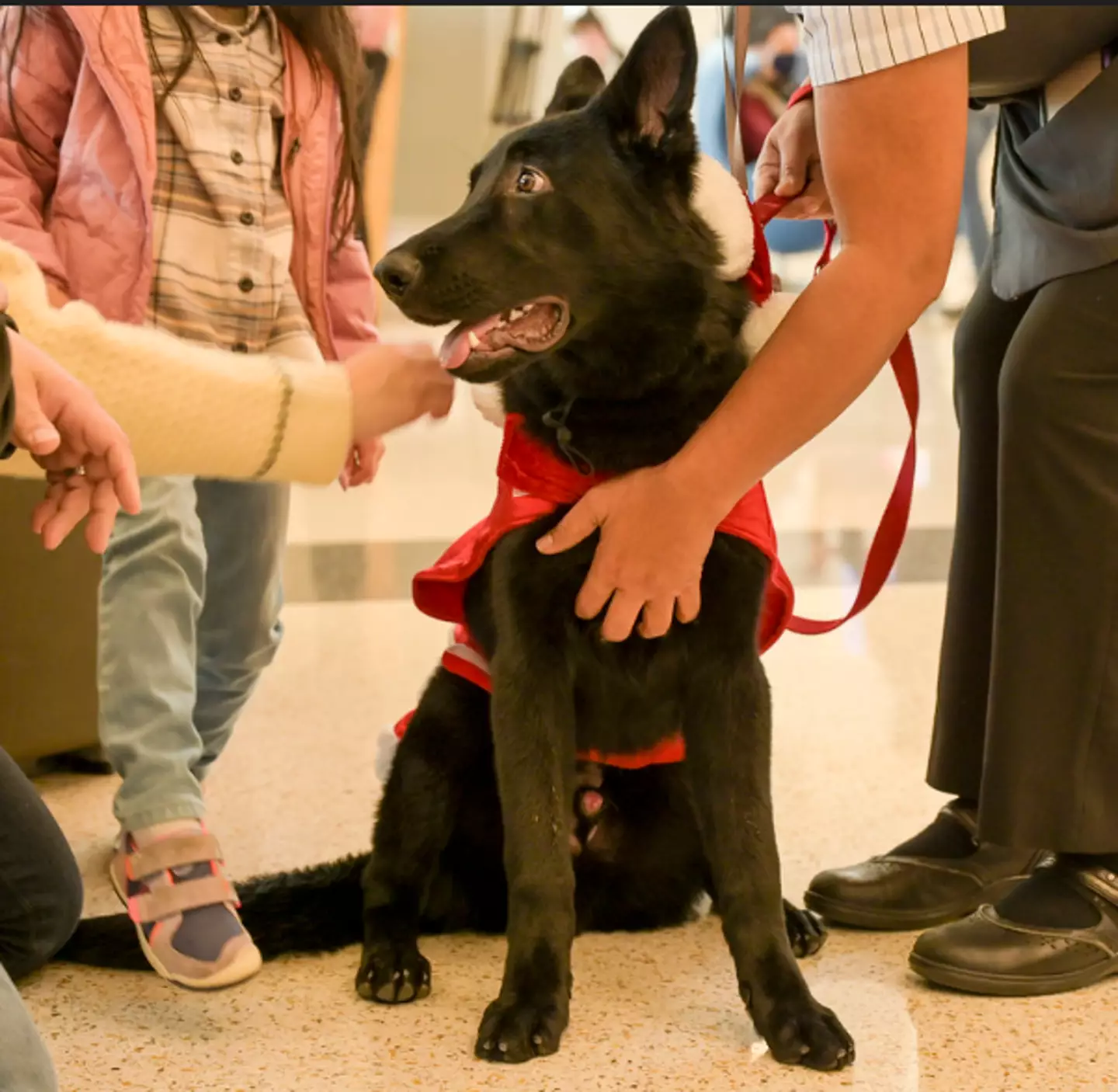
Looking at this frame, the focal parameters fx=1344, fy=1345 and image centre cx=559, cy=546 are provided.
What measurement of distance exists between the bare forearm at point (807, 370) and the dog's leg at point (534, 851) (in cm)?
26

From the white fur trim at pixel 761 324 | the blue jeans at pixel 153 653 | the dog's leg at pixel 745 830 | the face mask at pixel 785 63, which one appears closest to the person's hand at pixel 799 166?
the white fur trim at pixel 761 324

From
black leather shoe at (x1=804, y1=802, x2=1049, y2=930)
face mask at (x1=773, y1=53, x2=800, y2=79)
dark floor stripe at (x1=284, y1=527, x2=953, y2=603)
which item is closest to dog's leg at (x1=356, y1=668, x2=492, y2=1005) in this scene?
black leather shoe at (x1=804, y1=802, x2=1049, y2=930)

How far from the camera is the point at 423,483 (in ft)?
14.2

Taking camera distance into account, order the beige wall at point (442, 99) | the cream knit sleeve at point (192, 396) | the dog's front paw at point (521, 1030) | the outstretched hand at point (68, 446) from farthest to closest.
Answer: the beige wall at point (442, 99)
the dog's front paw at point (521, 1030)
the cream knit sleeve at point (192, 396)
the outstretched hand at point (68, 446)

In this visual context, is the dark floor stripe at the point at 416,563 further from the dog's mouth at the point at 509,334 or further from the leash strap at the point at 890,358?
the dog's mouth at the point at 509,334

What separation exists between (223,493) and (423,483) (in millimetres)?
2448

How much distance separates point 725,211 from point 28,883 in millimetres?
986

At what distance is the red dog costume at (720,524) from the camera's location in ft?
4.38

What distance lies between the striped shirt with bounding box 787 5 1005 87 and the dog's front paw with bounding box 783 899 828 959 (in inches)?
34.8

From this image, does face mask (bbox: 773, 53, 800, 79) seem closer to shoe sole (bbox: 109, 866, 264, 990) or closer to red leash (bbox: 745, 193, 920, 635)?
red leash (bbox: 745, 193, 920, 635)

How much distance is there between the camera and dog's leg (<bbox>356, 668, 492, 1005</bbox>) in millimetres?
1460

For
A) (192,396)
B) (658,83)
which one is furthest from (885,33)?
(192,396)

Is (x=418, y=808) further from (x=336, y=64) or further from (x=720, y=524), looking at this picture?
(x=336, y=64)

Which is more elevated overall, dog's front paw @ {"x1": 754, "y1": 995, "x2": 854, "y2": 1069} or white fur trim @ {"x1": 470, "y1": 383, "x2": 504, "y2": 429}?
white fur trim @ {"x1": 470, "y1": 383, "x2": 504, "y2": 429}
